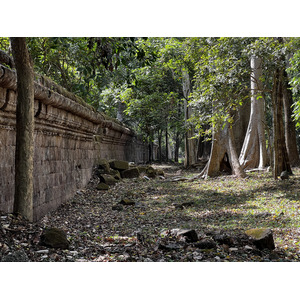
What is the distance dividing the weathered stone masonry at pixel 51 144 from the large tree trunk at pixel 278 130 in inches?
170

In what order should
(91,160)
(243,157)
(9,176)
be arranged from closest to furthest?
(9,176)
(91,160)
(243,157)

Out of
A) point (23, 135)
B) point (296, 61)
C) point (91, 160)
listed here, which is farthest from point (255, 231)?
point (91, 160)

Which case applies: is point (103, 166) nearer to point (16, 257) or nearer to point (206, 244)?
point (206, 244)

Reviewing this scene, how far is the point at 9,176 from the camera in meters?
3.98

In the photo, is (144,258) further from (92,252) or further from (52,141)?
(52,141)

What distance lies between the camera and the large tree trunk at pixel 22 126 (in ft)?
11.7

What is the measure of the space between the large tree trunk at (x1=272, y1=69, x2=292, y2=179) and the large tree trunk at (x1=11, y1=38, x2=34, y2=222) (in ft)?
19.3

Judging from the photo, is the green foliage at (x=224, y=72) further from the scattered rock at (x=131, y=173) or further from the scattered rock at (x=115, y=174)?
the scattered rock at (x=131, y=173)

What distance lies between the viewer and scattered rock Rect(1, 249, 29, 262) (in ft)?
8.74

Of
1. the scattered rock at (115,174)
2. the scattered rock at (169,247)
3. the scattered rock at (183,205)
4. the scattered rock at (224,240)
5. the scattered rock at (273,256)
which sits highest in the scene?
the scattered rock at (115,174)

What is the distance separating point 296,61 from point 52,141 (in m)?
4.14

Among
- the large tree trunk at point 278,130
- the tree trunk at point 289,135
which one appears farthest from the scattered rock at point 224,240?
the tree trunk at point 289,135

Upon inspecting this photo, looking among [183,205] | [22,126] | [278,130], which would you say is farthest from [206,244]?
[278,130]

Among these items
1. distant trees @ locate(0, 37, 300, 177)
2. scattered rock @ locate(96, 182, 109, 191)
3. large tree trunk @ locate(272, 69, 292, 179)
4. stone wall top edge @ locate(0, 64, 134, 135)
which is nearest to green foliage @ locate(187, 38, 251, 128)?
distant trees @ locate(0, 37, 300, 177)
